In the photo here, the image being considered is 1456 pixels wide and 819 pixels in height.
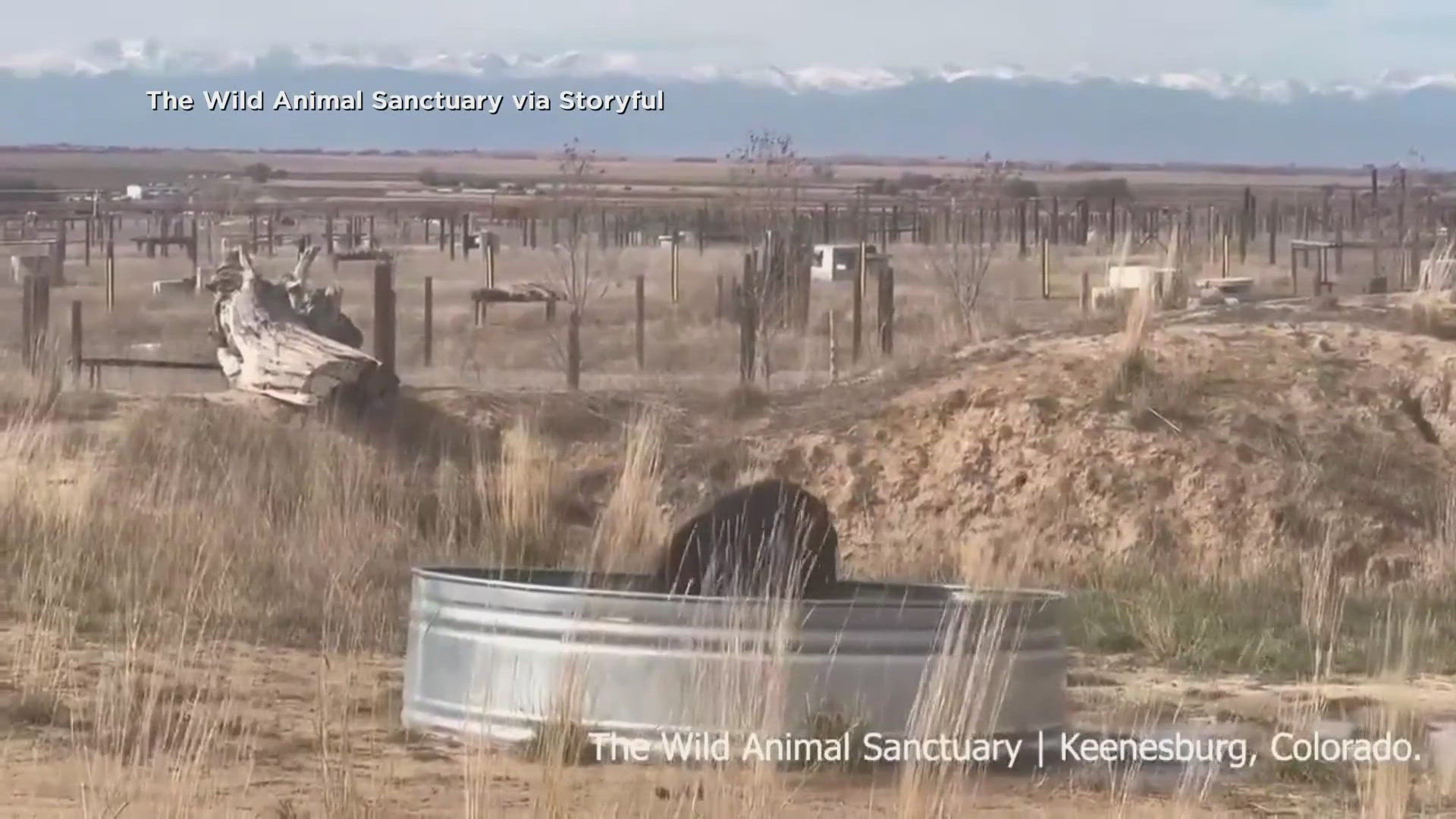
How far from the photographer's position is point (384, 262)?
20641 millimetres

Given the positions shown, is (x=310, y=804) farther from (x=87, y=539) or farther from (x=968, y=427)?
(x=968, y=427)

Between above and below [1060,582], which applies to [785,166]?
above

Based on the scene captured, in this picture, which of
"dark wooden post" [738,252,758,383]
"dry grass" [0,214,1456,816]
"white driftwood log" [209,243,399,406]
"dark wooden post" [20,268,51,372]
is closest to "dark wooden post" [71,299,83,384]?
"dark wooden post" [20,268,51,372]

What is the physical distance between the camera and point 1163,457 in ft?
48.2

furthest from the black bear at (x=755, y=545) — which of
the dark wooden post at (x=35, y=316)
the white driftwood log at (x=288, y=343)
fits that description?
the dark wooden post at (x=35, y=316)

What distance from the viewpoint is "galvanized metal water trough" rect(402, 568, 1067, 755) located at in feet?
21.5

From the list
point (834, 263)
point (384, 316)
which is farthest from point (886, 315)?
point (834, 263)

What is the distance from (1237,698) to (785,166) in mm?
→ 27499

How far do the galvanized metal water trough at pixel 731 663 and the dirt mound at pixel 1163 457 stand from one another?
626 centimetres

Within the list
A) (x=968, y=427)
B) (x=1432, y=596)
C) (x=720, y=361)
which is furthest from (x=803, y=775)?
(x=720, y=361)

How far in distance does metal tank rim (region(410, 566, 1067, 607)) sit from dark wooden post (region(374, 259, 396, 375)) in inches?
397

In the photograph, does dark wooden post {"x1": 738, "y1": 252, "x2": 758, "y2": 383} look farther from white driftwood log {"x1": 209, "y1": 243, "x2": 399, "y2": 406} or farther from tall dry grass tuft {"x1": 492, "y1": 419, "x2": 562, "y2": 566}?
tall dry grass tuft {"x1": 492, "y1": 419, "x2": 562, "y2": 566}

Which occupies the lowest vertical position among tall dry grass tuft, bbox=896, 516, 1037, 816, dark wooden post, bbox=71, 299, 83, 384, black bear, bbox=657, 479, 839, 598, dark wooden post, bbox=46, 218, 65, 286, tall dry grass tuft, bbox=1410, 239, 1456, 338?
dark wooden post, bbox=46, 218, 65, 286

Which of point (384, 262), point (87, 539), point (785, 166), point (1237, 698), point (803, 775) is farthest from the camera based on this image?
point (785, 166)
